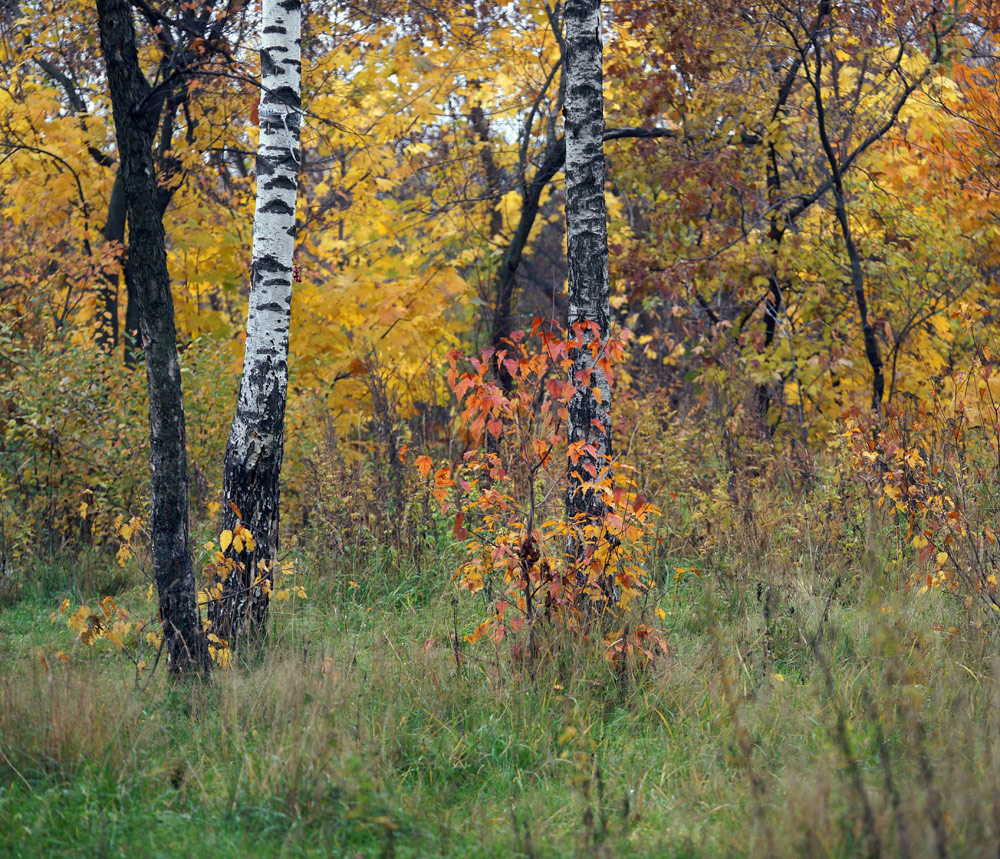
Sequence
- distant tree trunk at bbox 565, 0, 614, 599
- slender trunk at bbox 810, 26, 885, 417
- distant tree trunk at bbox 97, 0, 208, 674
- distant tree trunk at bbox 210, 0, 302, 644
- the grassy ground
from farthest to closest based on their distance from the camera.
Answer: slender trunk at bbox 810, 26, 885, 417
distant tree trunk at bbox 565, 0, 614, 599
distant tree trunk at bbox 210, 0, 302, 644
distant tree trunk at bbox 97, 0, 208, 674
the grassy ground

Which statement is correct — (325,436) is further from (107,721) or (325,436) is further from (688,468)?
(107,721)

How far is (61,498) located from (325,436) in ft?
7.36

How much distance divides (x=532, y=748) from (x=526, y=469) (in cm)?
256

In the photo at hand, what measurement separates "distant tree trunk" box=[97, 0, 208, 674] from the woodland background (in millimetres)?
199

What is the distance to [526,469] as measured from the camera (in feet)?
18.6

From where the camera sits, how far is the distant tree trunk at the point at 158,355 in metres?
3.92

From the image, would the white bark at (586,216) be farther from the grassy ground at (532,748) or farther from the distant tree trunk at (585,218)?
the grassy ground at (532,748)

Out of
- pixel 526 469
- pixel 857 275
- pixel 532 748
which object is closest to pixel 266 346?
pixel 526 469

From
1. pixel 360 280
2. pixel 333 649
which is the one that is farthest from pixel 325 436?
pixel 333 649

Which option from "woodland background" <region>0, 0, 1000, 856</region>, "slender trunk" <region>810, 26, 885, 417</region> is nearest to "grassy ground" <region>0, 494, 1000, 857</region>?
"woodland background" <region>0, 0, 1000, 856</region>

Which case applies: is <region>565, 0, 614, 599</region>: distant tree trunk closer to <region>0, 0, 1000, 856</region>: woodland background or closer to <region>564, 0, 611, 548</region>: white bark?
<region>564, 0, 611, 548</region>: white bark

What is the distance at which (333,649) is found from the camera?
14.3 feet

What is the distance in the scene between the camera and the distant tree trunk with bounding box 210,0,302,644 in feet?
15.0

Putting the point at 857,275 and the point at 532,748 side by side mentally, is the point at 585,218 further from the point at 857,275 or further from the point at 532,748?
the point at 857,275
